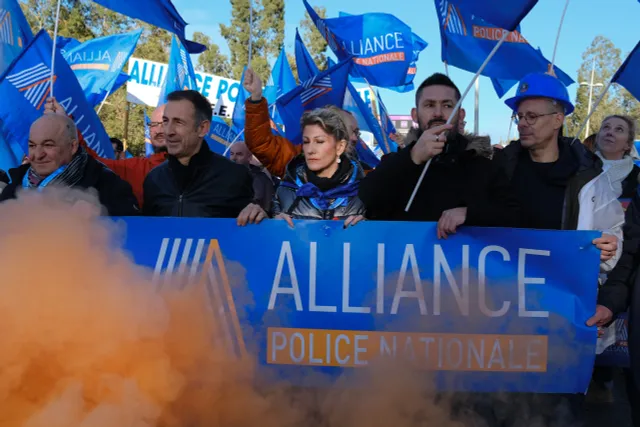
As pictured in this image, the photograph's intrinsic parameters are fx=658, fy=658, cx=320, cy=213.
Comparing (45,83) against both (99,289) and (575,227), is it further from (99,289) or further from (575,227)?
(575,227)

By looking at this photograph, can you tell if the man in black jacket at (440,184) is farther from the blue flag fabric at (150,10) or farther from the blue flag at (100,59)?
the blue flag at (100,59)

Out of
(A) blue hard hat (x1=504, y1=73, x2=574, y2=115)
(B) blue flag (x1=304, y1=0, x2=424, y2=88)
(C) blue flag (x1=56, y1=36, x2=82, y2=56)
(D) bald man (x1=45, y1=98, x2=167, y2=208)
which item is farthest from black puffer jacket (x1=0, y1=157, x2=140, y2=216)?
(B) blue flag (x1=304, y1=0, x2=424, y2=88)

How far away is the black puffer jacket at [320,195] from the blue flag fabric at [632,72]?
2.01 meters

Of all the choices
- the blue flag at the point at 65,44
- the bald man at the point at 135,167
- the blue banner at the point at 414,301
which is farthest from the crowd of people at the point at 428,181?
the blue flag at the point at 65,44

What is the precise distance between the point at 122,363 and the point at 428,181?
173cm

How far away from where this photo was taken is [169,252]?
3180mm

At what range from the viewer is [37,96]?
6.48m

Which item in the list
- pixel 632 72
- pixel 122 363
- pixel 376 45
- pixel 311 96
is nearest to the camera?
pixel 122 363

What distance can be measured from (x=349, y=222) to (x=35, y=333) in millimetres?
1528

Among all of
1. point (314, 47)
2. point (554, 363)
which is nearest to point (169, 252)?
point (554, 363)

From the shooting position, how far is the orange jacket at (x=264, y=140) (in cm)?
470

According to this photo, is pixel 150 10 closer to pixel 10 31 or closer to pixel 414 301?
→ pixel 10 31

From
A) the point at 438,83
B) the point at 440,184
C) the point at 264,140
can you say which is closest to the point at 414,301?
the point at 440,184

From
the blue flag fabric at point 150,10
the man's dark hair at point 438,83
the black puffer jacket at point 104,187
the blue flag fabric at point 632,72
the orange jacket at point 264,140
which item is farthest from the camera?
the blue flag fabric at point 150,10
